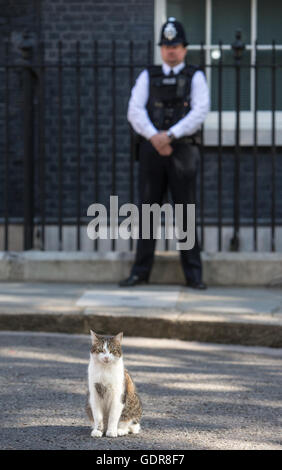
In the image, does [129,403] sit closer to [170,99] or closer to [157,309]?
[157,309]

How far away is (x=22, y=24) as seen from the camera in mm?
11289

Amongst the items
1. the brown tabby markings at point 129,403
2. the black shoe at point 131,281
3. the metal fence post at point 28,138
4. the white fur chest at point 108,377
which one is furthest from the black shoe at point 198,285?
the white fur chest at point 108,377

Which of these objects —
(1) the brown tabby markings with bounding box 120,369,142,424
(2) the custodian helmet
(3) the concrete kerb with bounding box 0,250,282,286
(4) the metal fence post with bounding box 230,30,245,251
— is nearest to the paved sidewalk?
(3) the concrete kerb with bounding box 0,250,282,286

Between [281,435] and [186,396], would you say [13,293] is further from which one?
[281,435]

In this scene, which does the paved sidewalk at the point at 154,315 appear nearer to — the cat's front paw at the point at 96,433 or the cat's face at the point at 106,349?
the cat's front paw at the point at 96,433

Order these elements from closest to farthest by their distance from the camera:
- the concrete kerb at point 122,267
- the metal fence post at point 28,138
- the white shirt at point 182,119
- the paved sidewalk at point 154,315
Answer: the paved sidewalk at point 154,315 → the white shirt at point 182,119 → the concrete kerb at point 122,267 → the metal fence post at point 28,138

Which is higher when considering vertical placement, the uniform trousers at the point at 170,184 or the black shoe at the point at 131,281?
the uniform trousers at the point at 170,184

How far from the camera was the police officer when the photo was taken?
830 centimetres

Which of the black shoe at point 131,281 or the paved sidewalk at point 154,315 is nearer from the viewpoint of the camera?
the paved sidewalk at point 154,315

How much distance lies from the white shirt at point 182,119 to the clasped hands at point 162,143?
0.04 m

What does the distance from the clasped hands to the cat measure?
14.0ft

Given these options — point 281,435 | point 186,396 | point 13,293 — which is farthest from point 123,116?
point 281,435

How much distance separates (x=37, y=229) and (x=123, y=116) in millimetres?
1616

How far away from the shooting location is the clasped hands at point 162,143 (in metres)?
8.25
